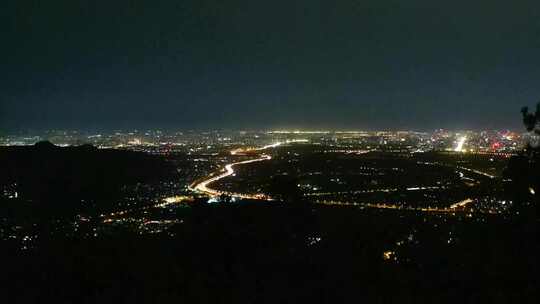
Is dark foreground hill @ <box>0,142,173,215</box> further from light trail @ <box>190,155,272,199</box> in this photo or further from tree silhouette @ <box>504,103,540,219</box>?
tree silhouette @ <box>504,103,540,219</box>

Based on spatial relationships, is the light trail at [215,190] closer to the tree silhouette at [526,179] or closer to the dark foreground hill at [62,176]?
the dark foreground hill at [62,176]

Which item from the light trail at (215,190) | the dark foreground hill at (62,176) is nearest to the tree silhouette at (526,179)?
the dark foreground hill at (62,176)

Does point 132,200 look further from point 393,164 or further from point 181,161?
point 393,164

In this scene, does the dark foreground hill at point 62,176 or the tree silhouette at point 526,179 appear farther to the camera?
the dark foreground hill at point 62,176

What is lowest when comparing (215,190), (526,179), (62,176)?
(215,190)

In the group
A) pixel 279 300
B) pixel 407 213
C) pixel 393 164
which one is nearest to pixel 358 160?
pixel 393 164

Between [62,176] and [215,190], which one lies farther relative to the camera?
[215,190]

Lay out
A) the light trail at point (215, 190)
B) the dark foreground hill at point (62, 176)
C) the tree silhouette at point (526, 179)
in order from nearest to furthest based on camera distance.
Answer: the tree silhouette at point (526, 179), the dark foreground hill at point (62, 176), the light trail at point (215, 190)

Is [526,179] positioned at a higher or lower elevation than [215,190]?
higher

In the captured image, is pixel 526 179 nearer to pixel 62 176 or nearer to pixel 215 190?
pixel 62 176

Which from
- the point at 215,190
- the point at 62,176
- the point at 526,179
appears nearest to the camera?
the point at 526,179

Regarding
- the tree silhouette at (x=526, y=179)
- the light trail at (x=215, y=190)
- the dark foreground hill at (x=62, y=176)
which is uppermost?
the tree silhouette at (x=526, y=179)

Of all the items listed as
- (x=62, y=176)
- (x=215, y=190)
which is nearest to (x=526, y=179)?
(x=62, y=176)
